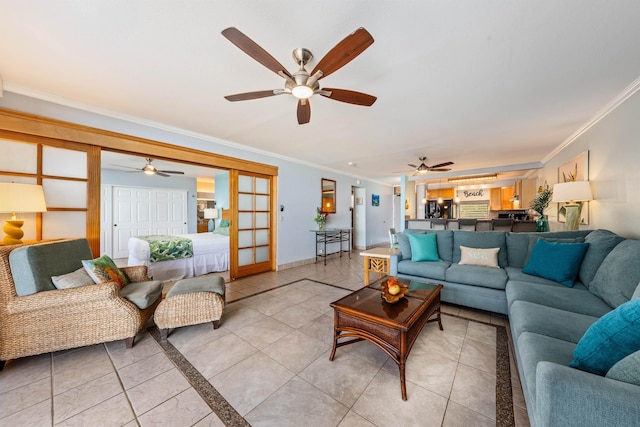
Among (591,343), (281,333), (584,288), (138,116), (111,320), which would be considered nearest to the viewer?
(591,343)

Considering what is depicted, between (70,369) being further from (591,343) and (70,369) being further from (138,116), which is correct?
(591,343)

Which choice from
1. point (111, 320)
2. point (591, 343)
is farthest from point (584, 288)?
point (111, 320)

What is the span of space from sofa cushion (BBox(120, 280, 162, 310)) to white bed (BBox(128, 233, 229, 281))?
4.80ft

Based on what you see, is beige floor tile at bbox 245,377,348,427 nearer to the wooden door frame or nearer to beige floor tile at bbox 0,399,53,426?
beige floor tile at bbox 0,399,53,426

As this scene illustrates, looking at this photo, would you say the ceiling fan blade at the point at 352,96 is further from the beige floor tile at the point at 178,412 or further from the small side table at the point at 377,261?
the beige floor tile at the point at 178,412

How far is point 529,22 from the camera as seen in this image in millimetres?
1497

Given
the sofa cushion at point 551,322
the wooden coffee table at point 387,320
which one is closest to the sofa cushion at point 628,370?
the sofa cushion at point 551,322

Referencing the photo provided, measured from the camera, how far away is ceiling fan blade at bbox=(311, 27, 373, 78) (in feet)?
4.23

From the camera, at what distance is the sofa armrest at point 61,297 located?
1795mm

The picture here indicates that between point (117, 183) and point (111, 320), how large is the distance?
588 centimetres

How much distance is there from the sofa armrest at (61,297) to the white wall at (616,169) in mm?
4979

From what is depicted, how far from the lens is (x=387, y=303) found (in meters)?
2.00

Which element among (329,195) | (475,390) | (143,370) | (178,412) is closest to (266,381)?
(178,412)

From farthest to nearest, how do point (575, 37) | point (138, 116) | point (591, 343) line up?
point (138, 116) → point (575, 37) → point (591, 343)
